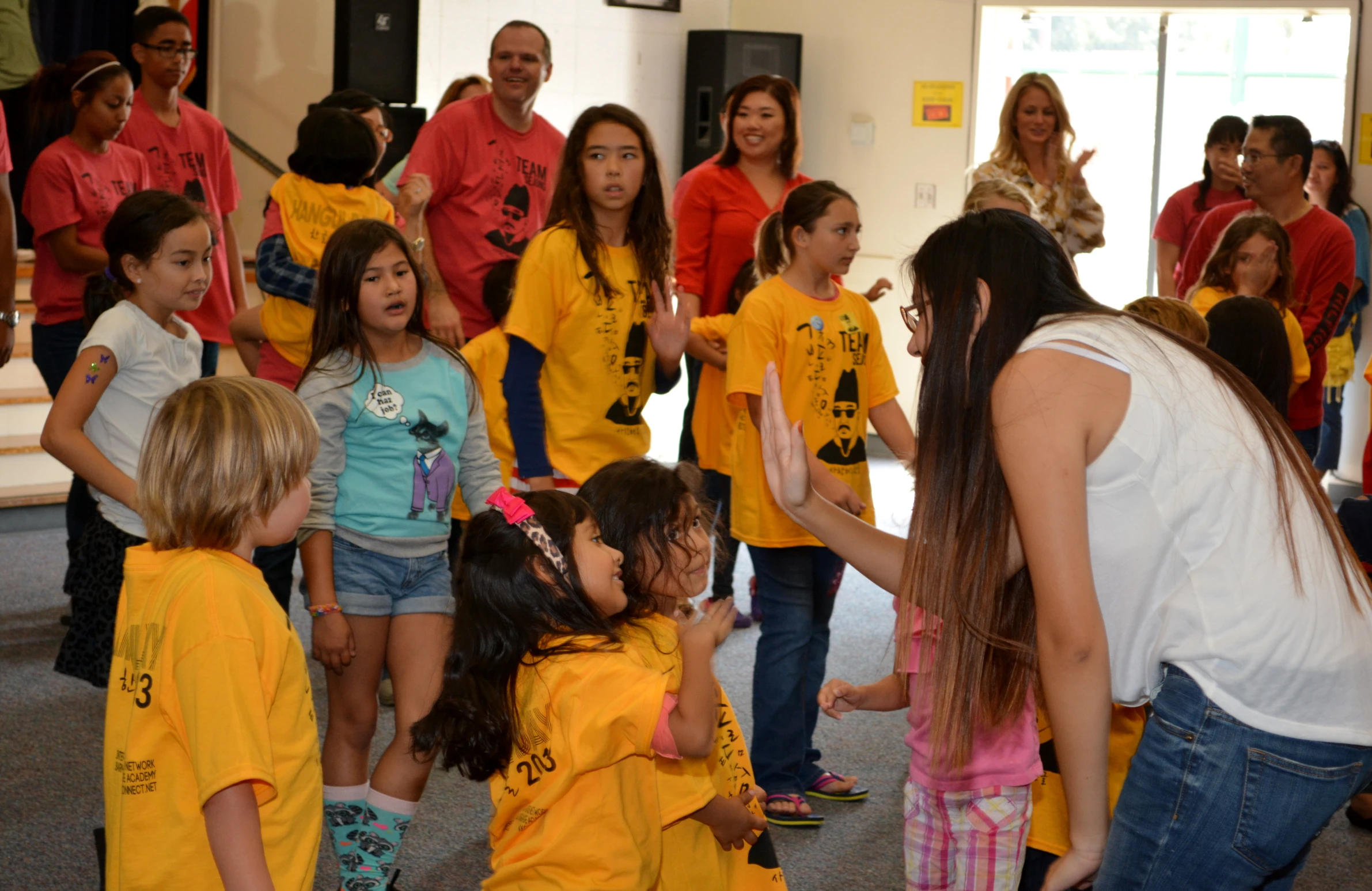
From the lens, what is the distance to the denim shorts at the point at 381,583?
2.23 metres

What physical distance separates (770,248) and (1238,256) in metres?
1.28

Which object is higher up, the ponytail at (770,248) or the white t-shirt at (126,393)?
the ponytail at (770,248)

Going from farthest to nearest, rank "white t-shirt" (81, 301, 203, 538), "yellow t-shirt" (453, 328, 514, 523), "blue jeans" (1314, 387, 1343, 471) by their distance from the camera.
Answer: "blue jeans" (1314, 387, 1343, 471) < "yellow t-shirt" (453, 328, 514, 523) < "white t-shirt" (81, 301, 203, 538)

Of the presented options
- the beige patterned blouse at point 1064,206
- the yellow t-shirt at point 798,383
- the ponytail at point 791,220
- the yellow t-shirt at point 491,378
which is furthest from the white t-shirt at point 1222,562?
the beige patterned blouse at point 1064,206

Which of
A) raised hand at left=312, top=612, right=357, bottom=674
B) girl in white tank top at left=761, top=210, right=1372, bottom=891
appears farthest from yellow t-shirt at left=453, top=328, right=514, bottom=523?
girl in white tank top at left=761, top=210, right=1372, bottom=891

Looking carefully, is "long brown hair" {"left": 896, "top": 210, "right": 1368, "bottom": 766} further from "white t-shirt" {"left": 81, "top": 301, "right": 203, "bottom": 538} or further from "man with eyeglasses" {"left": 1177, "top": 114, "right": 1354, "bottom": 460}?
"man with eyeglasses" {"left": 1177, "top": 114, "right": 1354, "bottom": 460}

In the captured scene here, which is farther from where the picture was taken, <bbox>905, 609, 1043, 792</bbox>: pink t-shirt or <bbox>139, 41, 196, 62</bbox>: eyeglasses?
<bbox>139, 41, 196, 62</bbox>: eyeglasses

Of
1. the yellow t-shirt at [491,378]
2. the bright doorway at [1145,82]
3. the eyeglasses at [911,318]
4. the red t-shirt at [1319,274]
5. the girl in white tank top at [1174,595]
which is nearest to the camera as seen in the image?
the girl in white tank top at [1174,595]

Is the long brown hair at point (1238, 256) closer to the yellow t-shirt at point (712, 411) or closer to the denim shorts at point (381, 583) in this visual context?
the yellow t-shirt at point (712, 411)

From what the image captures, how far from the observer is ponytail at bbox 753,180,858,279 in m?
2.76

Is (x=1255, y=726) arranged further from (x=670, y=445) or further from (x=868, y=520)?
(x=670, y=445)

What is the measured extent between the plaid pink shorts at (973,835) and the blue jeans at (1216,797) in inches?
22.1

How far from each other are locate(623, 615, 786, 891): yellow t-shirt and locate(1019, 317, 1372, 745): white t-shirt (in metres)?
0.57

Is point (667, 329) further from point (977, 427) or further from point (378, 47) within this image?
point (378, 47)
